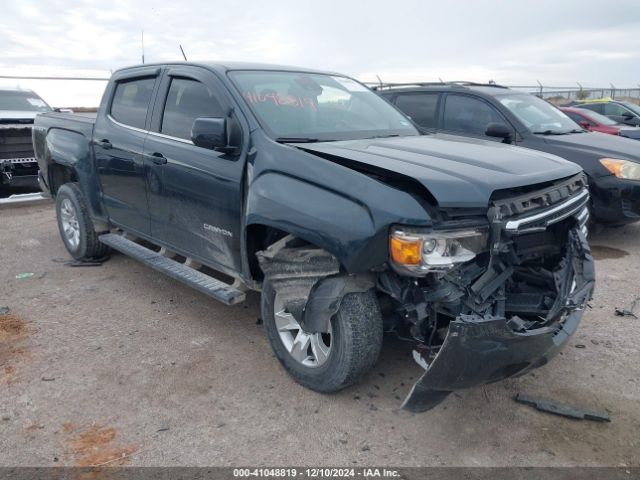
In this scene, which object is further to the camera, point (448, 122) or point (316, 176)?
point (448, 122)

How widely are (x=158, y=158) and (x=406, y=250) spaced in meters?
2.35

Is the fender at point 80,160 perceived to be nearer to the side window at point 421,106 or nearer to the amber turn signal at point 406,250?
the amber turn signal at point 406,250

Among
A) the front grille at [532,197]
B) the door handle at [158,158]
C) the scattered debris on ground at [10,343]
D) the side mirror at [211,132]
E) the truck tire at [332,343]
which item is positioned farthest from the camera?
the door handle at [158,158]

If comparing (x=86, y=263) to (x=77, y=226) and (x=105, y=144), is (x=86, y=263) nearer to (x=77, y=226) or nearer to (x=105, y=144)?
(x=77, y=226)

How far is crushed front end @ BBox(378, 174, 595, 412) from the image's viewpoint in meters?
2.57

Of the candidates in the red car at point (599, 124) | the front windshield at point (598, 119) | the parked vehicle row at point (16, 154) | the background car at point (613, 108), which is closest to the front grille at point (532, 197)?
the parked vehicle row at point (16, 154)

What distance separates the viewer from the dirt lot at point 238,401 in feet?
9.15

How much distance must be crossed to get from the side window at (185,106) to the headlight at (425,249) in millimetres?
1776

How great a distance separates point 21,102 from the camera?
10.4 m

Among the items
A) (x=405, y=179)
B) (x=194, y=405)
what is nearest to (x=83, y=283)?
(x=194, y=405)

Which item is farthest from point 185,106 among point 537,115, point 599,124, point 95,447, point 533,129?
point 599,124

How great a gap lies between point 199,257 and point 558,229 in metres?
2.44

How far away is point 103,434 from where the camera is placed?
2.95 metres

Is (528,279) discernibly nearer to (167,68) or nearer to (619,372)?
(619,372)
